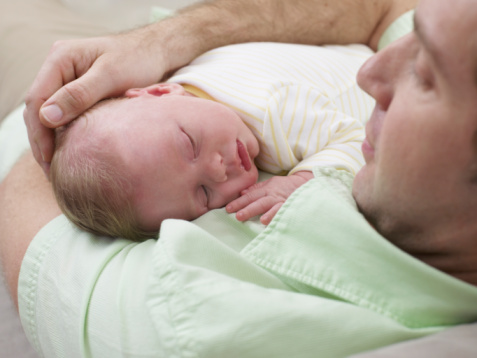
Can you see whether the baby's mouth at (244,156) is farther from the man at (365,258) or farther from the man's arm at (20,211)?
the man's arm at (20,211)

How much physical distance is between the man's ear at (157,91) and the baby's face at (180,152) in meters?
0.02

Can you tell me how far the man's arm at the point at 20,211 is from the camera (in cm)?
117

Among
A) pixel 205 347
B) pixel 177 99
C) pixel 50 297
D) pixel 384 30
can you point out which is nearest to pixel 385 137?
pixel 205 347

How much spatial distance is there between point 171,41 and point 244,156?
475 millimetres

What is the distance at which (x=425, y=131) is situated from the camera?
30.0 inches

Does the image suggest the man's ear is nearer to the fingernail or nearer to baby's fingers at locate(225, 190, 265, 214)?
the fingernail

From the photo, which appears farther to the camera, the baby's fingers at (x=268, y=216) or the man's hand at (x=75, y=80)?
the man's hand at (x=75, y=80)

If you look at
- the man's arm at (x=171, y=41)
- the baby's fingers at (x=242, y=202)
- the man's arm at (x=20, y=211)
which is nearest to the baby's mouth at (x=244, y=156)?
the baby's fingers at (x=242, y=202)

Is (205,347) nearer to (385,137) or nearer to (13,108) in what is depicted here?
(385,137)

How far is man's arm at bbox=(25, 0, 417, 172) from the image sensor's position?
1194 millimetres

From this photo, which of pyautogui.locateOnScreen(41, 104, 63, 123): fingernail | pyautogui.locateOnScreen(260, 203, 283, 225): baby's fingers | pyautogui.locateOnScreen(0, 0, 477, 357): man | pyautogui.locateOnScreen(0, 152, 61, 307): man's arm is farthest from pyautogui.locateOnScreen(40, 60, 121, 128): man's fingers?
pyautogui.locateOnScreen(260, 203, 283, 225): baby's fingers

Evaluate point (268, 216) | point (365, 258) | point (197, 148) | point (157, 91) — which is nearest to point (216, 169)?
point (197, 148)

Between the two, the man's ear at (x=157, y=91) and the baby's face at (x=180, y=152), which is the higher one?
the man's ear at (x=157, y=91)

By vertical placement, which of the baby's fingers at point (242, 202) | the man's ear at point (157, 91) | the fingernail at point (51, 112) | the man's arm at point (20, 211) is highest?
the fingernail at point (51, 112)
